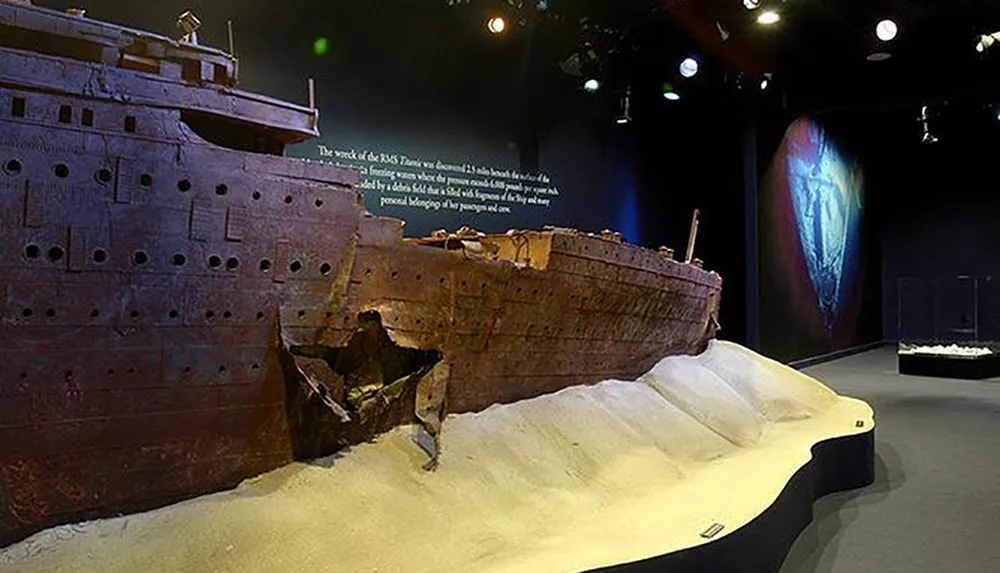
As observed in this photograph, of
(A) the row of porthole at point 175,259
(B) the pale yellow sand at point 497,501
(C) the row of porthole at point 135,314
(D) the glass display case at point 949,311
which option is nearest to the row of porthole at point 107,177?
(A) the row of porthole at point 175,259

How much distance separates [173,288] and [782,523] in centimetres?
368

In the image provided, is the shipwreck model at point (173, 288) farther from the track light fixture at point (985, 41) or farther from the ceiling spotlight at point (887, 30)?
the track light fixture at point (985, 41)

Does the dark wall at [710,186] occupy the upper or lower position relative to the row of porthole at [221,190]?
upper

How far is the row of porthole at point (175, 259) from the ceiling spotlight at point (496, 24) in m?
5.19

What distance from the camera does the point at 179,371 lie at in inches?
138

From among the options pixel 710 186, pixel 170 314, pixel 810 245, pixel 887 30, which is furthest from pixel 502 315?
pixel 810 245

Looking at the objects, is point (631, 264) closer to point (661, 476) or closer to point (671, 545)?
point (661, 476)

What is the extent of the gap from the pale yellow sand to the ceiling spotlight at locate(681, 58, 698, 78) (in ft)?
18.2

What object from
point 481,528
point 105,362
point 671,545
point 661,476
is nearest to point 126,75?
point 105,362

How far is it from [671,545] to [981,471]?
4642 millimetres

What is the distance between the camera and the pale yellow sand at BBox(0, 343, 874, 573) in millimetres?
3232

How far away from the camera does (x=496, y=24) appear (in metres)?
8.39

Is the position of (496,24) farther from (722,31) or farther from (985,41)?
(985,41)

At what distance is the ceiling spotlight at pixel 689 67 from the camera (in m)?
10.7
